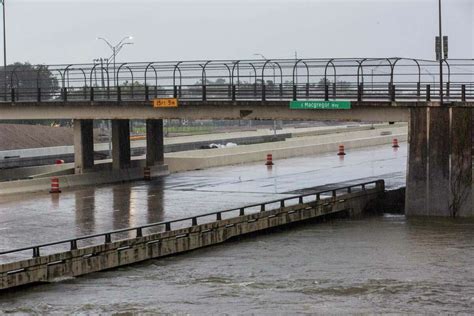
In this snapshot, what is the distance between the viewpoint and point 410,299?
102 feet

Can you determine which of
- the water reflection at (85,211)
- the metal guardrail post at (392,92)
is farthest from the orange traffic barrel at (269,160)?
the metal guardrail post at (392,92)

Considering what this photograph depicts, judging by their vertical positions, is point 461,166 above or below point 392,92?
below

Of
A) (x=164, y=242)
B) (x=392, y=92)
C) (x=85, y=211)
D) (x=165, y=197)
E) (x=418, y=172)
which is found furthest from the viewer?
(x=165, y=197)

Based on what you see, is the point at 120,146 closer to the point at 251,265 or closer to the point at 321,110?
the point at 321,110

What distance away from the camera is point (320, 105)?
52.7 m

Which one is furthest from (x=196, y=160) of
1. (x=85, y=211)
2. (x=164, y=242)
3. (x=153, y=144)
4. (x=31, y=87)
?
(x=164, y=242)

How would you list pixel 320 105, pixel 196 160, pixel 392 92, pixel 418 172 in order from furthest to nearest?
1. pixel 196 160
2. pixel 320 105
3. pixel 392 92
4. pixel 418 172

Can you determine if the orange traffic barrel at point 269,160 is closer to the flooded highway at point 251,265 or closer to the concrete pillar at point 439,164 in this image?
the flooded highway at point 251,265

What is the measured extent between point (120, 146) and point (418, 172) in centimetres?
2238

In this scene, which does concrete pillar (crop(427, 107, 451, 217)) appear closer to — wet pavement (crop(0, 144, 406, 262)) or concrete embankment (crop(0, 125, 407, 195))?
wet pavement (crop(0, 144, 406, 262))

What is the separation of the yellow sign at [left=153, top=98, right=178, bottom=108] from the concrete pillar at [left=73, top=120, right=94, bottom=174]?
7.60 metres

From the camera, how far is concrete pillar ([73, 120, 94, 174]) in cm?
6294

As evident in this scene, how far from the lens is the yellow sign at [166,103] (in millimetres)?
56812

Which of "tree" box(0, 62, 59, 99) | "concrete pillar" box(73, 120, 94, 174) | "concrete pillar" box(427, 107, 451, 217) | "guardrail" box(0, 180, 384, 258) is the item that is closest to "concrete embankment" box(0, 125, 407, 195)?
"concrete pillar" box(73, 120, 94, 174)
